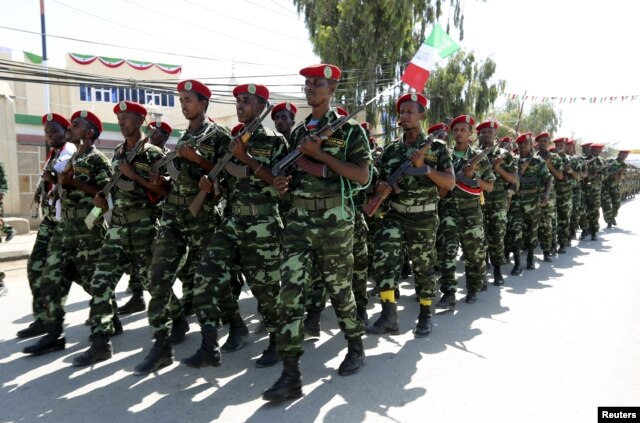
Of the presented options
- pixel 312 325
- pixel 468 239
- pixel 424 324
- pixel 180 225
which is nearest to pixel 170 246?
pixel 180 225

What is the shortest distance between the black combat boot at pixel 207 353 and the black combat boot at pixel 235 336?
0.66 metres

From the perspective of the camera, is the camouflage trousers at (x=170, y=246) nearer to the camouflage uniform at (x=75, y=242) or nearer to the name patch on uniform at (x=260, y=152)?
the name patch on uniform at (x=260, y=152)

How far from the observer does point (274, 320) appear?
13.1 feet

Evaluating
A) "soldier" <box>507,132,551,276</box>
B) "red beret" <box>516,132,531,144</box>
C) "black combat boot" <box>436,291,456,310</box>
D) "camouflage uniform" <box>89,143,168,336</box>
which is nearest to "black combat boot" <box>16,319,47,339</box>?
"camouflage uniform" <box>89,143,168,336</box>

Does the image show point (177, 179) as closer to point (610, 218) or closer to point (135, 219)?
point (135, 219)

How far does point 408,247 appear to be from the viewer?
4711mm

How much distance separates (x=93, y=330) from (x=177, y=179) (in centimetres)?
142

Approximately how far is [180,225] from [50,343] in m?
1.60

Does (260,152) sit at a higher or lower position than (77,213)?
higher

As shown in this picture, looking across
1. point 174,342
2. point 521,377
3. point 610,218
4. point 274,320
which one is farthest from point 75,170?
point 610,218

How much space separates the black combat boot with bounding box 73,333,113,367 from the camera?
13.0 feet

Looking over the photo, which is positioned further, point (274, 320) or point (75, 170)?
point (75, 170)

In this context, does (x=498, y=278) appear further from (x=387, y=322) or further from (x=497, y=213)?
(x=387, y=322)

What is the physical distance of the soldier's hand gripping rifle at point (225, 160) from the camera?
3711mm
